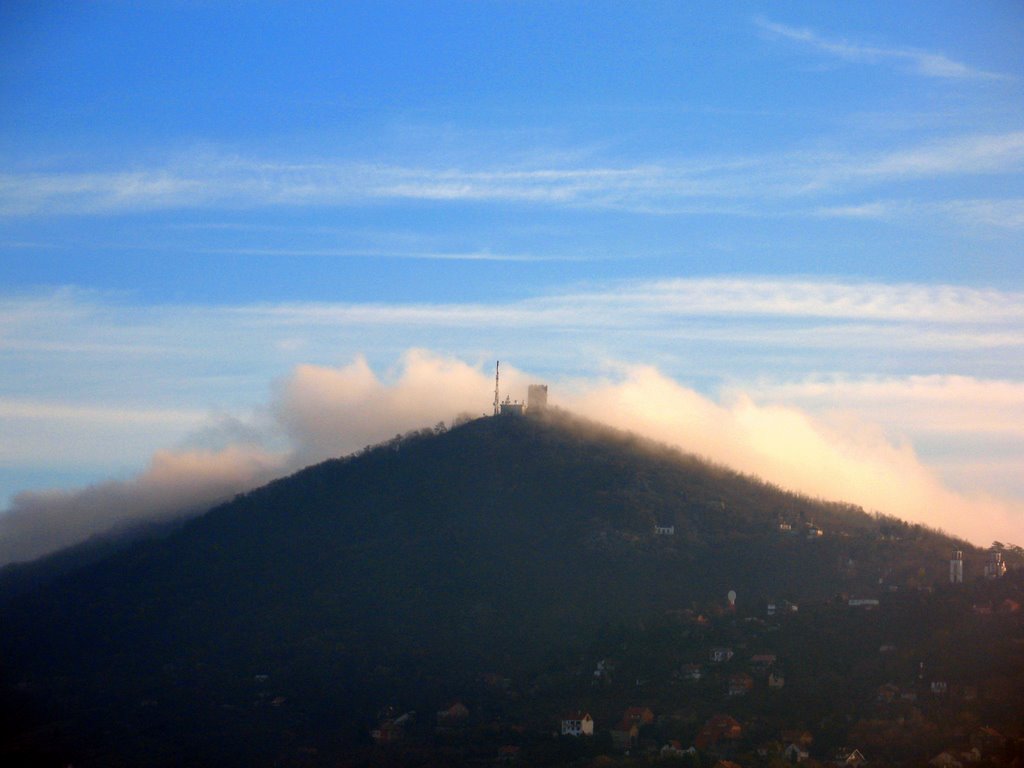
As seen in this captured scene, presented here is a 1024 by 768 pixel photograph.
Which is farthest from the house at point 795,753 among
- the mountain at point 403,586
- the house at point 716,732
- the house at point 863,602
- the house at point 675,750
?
the house at point 863,602

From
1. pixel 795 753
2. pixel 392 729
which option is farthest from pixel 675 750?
pixel 392 729

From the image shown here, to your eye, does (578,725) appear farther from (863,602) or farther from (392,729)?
(863,602)

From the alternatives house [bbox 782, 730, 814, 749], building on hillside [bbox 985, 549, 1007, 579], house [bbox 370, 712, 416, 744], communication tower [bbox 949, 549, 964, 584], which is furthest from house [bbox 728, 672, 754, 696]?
building on hillside [bbox 985, 549, 1007, 579]

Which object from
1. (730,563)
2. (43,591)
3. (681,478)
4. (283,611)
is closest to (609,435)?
(681,478)

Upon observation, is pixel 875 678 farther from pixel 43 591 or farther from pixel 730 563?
pixel 43 591

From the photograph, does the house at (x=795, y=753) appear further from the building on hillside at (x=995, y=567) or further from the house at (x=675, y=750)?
the building on hillside at (x=995, y=567)
